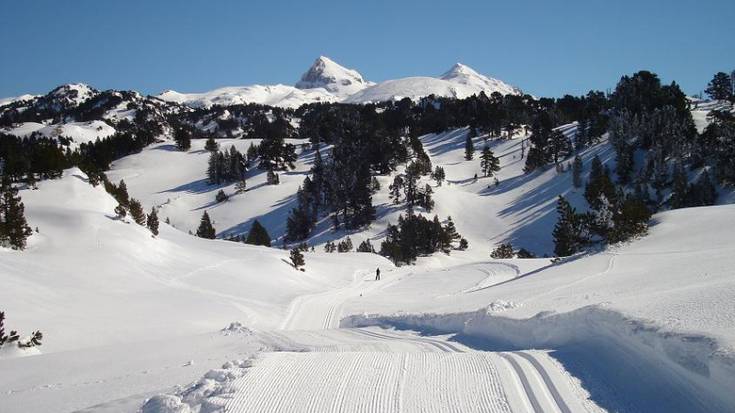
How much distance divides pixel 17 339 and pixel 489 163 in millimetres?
97018

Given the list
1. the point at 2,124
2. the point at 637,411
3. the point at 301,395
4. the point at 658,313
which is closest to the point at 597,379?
the point at 637,411

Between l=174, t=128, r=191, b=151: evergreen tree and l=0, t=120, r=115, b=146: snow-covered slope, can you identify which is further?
l=0, t=120, r=115, b=146: snow-covered slope

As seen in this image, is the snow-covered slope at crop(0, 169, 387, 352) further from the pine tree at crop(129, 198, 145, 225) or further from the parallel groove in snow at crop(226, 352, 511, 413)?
the parallel groove in snow at crop(226, 352, 511, 413)

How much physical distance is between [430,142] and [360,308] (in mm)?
121988

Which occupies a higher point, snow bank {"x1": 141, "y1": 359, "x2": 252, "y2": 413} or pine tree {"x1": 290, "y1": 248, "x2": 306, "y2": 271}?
snow bank {"x1": 141, "y1": 359, "x2": 252, "y2": 413}

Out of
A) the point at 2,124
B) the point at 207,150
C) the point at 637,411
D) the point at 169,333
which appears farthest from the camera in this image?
the point at 2,124

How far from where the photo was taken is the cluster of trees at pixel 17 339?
13398mm

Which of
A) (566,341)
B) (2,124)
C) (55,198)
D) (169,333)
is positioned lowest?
(169,333)

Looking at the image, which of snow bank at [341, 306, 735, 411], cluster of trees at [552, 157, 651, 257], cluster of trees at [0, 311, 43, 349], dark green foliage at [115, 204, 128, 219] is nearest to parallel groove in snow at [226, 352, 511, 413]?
snow bank at [341, 306, 735, 411]

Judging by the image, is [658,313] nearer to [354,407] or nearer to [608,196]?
[354,407]

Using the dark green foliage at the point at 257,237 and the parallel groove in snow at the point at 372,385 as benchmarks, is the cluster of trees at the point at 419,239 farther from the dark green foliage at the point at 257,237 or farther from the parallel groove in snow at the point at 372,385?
the parallel groove in snow at the point at 372,385

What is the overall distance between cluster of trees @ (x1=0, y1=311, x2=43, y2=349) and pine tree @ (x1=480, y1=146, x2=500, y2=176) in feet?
311

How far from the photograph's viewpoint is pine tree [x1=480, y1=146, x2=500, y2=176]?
101m

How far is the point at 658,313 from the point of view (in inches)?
299
